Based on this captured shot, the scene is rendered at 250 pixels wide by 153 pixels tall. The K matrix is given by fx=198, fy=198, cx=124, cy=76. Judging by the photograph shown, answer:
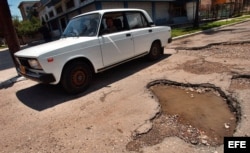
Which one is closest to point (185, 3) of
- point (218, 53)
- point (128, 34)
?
point (218, 53)

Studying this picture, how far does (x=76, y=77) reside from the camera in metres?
4.48

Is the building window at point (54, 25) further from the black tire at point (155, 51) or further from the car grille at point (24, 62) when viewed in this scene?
the car grille at point (24, 62)

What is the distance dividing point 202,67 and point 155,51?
1704 mm

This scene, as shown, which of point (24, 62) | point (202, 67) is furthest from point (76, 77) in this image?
point (202, 67)

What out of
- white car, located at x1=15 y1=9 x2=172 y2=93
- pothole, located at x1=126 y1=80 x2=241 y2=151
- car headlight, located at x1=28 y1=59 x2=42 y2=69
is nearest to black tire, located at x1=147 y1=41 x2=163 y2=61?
white car, located at x1=15 y1=9 x2=172 y2=93

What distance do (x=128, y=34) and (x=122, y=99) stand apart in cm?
206

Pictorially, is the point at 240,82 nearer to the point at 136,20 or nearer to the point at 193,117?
the point at 193,117

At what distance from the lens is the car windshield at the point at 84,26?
15.6 ft

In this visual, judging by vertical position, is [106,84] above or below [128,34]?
below

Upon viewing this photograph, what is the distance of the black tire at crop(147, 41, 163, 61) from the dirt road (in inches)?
10.7

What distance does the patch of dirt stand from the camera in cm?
501

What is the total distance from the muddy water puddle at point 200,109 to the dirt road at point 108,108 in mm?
171

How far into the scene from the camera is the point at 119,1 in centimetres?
1731

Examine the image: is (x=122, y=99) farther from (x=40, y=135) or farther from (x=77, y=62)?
(x=40, y=135)
